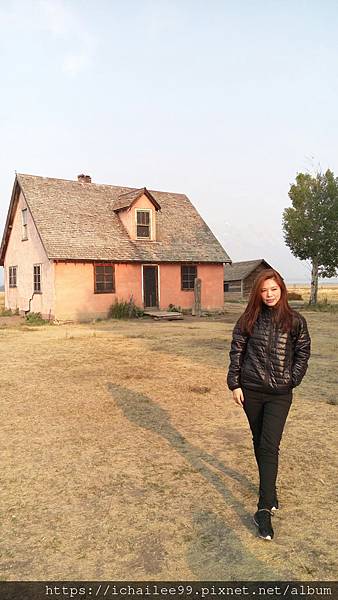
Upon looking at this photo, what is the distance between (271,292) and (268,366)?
1.95 feet

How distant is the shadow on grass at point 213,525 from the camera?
114 inches

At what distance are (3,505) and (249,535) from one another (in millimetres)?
2120

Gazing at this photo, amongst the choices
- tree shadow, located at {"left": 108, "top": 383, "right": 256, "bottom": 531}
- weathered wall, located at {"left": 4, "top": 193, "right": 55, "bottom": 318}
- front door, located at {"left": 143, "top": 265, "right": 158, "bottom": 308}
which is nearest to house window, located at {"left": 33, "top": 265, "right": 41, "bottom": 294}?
weathered wall, located at {"left": 4, "top": 193, "right": 55, "bottom": 318}

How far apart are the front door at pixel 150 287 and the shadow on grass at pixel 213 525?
56.9 feet

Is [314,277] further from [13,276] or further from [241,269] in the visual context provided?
[13,276]

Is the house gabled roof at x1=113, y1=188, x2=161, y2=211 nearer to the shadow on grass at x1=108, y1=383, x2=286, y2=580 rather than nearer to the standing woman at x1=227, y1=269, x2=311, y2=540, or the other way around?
the shadow on grass at x1=108, y1=383, x2=286, y2=580

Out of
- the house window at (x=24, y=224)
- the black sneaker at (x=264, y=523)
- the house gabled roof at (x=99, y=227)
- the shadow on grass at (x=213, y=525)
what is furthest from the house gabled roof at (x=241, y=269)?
the black sneaker at (x=264, y=523)

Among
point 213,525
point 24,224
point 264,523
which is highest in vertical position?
Answer: point 24,224

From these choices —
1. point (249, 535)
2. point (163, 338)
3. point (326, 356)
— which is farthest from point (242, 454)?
point (163, 338)

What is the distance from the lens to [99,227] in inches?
912

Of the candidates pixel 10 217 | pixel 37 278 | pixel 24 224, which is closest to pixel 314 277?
pixel 37 278

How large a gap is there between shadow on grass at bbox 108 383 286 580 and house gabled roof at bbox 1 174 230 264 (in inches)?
617

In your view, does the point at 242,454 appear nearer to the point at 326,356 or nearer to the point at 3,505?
the point at 3,505

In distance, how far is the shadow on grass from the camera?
9.50 feet
